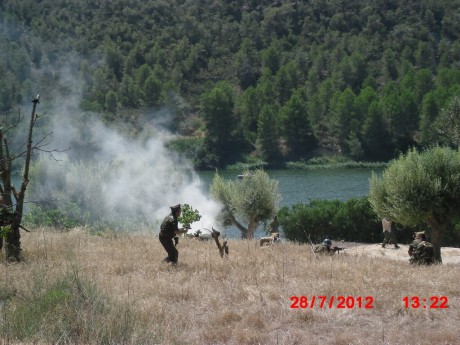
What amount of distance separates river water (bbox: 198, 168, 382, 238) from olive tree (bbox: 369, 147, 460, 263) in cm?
1863

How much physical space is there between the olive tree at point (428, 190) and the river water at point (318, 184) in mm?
18630

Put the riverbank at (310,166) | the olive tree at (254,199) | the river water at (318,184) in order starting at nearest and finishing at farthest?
the olive tree at (254,199) → the river water at (318,184) → the riverbank at (310,166)

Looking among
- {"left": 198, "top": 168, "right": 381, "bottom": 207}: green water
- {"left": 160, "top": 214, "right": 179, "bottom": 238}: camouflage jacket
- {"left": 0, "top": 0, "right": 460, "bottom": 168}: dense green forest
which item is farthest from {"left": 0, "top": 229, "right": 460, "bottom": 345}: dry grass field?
{"left": 0, "top": 0, "right": 460, "bottom": 168}: dense green forest

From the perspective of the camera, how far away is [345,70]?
110 meters

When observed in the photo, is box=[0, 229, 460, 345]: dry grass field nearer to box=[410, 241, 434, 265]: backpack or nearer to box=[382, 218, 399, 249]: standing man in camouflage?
box=[410, 241, 434, 265]: backpack

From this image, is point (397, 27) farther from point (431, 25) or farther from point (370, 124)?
point (370, 124)

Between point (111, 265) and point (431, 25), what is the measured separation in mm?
139671

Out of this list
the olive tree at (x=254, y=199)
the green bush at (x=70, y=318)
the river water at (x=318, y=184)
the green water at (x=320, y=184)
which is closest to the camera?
the green bush at (x=70, y=318)

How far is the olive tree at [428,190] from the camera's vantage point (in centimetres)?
1606

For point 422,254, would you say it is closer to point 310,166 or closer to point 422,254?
point 422,254
